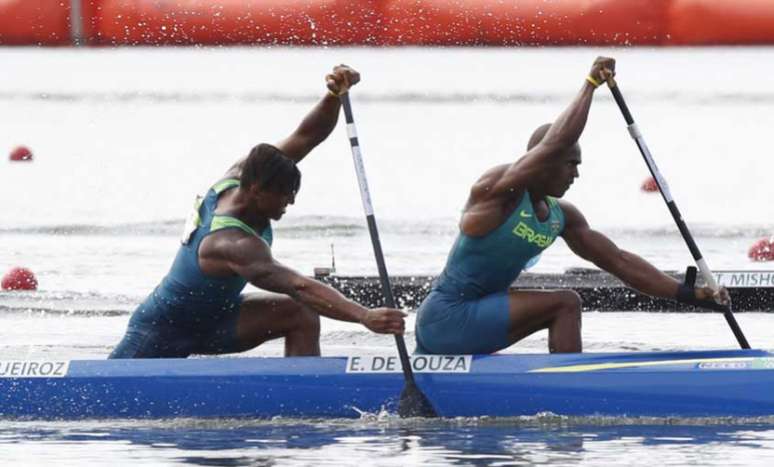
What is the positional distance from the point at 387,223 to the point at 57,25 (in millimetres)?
8906

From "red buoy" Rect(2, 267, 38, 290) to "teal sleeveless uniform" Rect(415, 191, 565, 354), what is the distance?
5.01 meters

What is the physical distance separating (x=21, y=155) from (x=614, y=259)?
42.2 ft

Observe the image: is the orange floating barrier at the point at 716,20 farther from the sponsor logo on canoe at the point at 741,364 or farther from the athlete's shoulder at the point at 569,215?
the sponsor logo on canoe at the point at 741,364

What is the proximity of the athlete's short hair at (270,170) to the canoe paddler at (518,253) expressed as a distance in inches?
28.9

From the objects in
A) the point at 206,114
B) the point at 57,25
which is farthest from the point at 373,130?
the point at 57,25

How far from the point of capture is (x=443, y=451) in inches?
351

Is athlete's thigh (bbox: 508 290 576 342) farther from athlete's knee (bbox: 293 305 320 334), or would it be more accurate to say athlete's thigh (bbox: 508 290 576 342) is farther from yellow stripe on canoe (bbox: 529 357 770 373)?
athlete's knee (bbox: 293 305 320 334)

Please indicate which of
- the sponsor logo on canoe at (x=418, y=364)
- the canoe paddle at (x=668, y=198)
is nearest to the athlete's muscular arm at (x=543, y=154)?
the canoe paddle at (x=668, y=198)

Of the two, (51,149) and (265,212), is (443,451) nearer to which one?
(265,212)

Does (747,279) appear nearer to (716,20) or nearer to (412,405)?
(412,405)

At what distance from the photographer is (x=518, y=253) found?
31.7ft

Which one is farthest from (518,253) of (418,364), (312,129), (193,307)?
(193,307)

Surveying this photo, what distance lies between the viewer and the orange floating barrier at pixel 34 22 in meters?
24.5

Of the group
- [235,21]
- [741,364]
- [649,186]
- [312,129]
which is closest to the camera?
[741,364]
